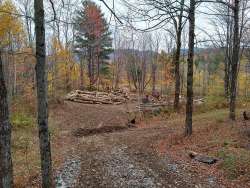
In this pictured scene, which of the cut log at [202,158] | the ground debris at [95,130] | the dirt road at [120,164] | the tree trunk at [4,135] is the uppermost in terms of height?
the tree trunk at [4,135]

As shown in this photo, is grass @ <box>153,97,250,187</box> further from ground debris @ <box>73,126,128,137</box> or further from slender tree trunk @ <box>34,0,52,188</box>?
slender tree trunk @ <box>34,0,52,188</box>

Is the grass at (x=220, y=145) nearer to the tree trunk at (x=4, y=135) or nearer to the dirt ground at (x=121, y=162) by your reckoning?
the dirt ground at (x=121, y=162)

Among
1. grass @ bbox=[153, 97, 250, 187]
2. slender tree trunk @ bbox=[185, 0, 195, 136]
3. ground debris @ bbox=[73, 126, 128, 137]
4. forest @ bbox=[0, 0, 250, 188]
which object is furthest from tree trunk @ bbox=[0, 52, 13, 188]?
ground debris @ bbox=[73, 126, 128, 137]

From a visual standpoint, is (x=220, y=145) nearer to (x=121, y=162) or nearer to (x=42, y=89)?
(x=121, y=162)

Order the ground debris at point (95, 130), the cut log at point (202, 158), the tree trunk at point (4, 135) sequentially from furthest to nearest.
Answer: the ground debris at point (95, 130), the cut log at point (202, 158), the tree trunk at point (4, 135)

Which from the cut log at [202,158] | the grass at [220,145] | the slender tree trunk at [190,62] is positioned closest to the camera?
the grass at [220,145]

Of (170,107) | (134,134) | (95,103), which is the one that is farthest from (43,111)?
(95,103)

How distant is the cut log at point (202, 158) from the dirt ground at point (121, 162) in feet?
1.01

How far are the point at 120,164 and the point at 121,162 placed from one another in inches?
10.6

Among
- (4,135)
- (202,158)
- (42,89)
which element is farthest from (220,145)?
(4,135)

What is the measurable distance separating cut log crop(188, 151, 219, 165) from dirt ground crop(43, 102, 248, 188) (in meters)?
0.31

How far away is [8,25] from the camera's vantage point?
27906 mm

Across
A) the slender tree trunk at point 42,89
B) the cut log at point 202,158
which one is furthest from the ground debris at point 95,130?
the slender tree trunk at point 42,89

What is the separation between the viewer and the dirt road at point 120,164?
9909 millimetres
